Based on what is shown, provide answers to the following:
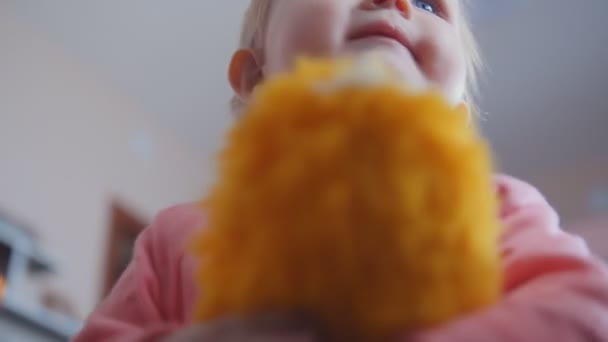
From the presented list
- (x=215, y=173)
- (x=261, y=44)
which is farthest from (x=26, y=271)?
(x=215, y=173)

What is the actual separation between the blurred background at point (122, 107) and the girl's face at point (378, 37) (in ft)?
4.35

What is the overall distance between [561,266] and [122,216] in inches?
86.4

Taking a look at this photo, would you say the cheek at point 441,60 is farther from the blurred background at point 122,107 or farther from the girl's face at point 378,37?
the blurred background at point 122,107

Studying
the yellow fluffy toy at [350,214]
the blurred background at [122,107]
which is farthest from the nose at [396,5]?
the blurred background at [122,107]

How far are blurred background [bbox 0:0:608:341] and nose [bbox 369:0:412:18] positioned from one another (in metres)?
1.39

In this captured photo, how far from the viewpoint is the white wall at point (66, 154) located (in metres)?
2.01

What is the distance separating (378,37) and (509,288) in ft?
0.76

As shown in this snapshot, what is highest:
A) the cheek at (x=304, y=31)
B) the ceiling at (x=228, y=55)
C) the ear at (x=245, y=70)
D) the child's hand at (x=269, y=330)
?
the ceiling at (x=228, y=55)

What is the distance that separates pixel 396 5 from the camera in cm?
56

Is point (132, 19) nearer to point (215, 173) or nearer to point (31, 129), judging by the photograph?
point (31, 129)

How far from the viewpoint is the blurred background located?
6.56 ft

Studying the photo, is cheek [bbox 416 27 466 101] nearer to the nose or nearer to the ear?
the nose

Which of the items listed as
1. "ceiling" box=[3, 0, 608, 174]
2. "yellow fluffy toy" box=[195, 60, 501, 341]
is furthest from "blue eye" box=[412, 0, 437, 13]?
"ceiling" box=[3, 0, 608, 174]

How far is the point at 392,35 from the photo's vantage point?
1.73 feet
